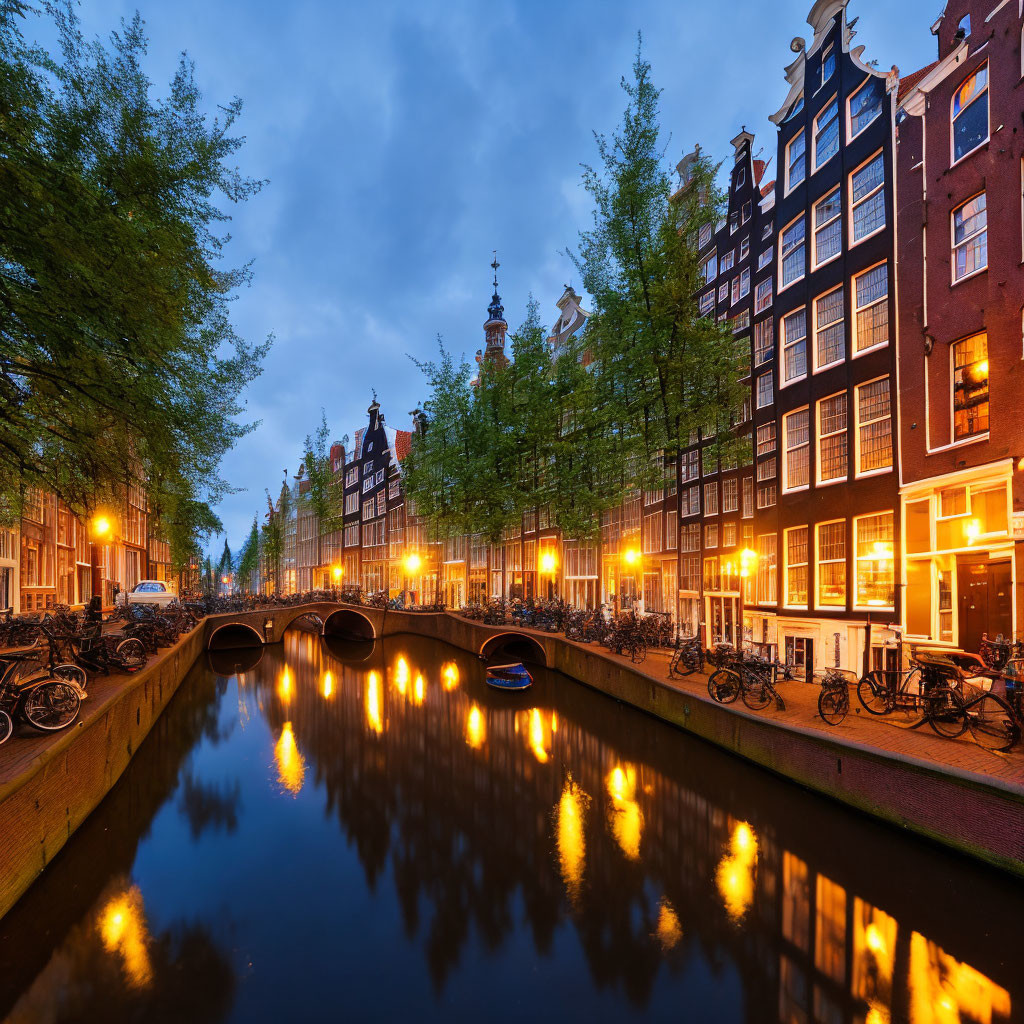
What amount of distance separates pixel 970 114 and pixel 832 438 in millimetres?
7865

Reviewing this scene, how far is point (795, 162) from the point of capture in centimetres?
2008

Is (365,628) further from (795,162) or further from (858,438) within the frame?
(795,162)

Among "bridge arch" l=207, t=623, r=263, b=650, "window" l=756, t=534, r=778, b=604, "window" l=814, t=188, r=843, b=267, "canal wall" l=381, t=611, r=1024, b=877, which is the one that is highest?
"window" l=814, t=188, r=843, b=267

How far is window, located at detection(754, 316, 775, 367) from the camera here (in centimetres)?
2492

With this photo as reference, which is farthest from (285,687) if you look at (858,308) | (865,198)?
(865,198)

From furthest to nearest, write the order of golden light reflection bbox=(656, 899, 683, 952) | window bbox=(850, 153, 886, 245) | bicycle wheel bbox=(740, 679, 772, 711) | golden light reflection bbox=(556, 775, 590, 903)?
window bbox=(850, 153, 886, 245) < bicycle wheel bbox=(740, 679, 772, 711) < golden light reflection bbox=(556, 775, 590, 903) < golden light reflection bbox=(656, 899, 683, 952)

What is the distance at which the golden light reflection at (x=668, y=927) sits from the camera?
796 cm

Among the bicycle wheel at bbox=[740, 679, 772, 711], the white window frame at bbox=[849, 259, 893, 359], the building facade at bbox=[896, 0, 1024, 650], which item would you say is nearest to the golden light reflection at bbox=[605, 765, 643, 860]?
the bicycle wheel at bbox=[740, 679, 772, 711]

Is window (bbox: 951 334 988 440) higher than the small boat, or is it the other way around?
window (bbox: 951 334 988 440)

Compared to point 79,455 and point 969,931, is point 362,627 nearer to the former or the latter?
point 79,455

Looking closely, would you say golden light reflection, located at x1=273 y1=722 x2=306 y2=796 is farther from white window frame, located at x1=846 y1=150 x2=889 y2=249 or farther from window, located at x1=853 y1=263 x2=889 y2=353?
white window frame, located at x1=846 y1=150 x2=889 y2=249

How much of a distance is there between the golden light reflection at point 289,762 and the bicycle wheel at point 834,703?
11.4 metres

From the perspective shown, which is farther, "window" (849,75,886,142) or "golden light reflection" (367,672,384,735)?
"golden light reflection" (367,672,384,735)

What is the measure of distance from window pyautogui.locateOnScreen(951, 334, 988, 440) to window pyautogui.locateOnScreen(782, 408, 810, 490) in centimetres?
480
